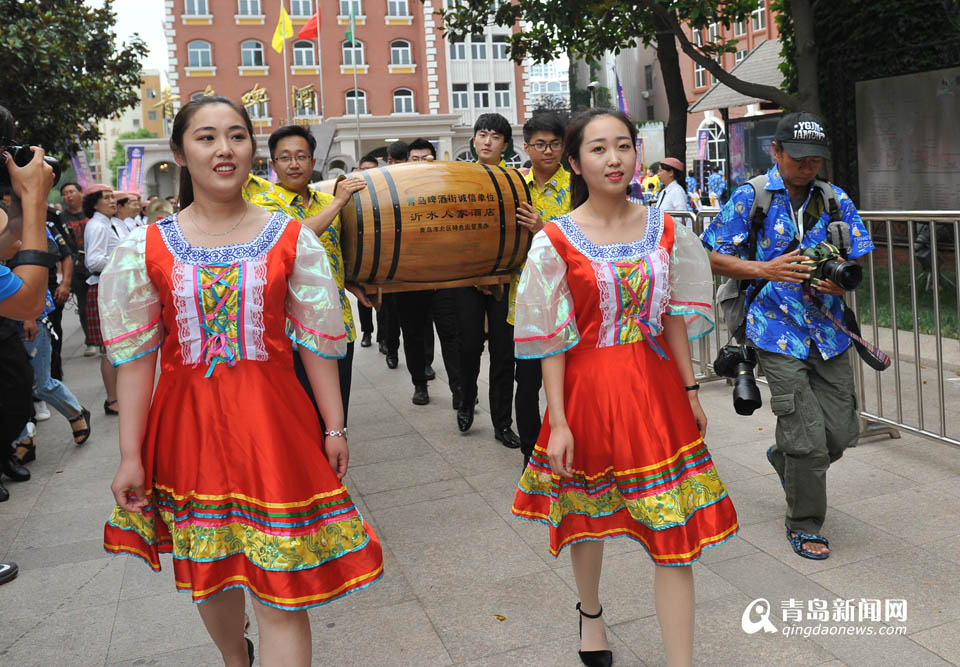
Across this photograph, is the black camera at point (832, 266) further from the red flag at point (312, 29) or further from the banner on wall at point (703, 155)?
the red flag at point (312, 29)

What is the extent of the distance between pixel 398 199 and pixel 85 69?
12883mm

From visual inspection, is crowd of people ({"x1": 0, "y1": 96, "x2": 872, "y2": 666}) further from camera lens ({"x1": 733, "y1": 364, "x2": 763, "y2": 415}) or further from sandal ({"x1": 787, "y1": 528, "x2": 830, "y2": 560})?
sandal ({"x1": 787, "y1": 528, "x2": 830, "y2": 560})

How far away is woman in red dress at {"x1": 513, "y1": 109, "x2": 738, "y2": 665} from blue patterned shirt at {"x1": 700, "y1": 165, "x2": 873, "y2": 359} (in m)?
1.10

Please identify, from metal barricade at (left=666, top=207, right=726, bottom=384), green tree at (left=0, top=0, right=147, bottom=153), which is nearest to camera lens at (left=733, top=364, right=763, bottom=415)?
metal barricade at (left=666, top=207, right=726, bottom=384)

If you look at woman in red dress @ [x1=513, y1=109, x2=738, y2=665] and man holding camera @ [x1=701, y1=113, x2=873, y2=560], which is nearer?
woman in red dress @ [x1=513, y1=109, x2=738, y2=665]

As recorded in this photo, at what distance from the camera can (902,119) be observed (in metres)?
9.83

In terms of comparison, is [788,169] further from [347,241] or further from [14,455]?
[14,455]

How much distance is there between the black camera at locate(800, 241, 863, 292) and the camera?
3.64 metres

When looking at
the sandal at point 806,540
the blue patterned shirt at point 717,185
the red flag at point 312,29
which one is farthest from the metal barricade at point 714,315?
the red flag at point 312,29

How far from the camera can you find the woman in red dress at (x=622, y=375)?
2.78m

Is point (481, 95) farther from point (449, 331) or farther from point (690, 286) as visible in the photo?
point (690, 286)

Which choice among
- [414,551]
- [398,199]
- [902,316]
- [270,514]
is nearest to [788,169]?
[398,199]

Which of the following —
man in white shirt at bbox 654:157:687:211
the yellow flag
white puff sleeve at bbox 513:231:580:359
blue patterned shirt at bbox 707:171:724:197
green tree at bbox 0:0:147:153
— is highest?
the yellow flag

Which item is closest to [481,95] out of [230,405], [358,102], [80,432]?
[358,102]
